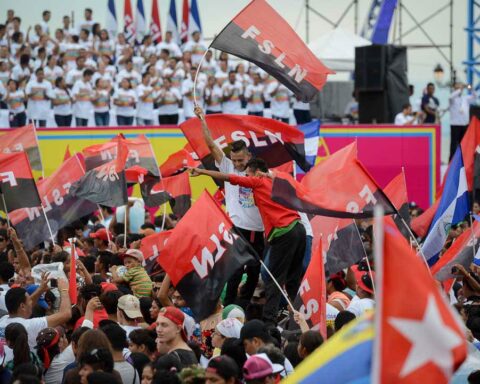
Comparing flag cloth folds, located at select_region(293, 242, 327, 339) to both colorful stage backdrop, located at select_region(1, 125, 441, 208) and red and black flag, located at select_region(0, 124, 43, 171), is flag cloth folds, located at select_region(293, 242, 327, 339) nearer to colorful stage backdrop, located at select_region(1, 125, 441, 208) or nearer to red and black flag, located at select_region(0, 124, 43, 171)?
red and black flag, located at select_region(0, 124, 43, 171)

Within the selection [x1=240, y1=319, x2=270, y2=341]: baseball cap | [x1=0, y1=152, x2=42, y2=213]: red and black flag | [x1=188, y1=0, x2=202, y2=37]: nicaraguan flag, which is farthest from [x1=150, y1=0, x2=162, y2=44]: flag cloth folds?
[x1=240, y1=319, x2=270, y2=341]: baseball cap

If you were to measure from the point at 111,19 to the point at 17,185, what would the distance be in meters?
18.1

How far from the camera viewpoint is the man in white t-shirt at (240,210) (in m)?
11.3

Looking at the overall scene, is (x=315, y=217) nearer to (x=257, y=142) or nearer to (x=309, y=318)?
(x=257, y=142)

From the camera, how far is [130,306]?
31.2 ft

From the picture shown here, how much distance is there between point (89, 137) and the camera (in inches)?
885

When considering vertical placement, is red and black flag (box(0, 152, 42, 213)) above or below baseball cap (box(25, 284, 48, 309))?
above

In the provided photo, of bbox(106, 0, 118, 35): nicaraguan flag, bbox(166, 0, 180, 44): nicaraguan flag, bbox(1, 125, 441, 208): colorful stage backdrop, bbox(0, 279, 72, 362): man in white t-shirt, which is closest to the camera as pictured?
bbox(0, 279, 72, 362): man in white t-shirt

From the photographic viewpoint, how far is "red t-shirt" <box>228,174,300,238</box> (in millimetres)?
10742

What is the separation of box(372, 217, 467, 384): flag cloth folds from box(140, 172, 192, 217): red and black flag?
384 inches

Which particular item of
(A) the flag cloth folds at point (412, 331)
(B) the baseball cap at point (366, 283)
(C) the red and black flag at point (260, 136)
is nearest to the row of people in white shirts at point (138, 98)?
(C) the red and black flag at point (260, 136)

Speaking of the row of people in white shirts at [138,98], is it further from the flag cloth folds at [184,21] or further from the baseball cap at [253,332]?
the baseball cap at [253,332]

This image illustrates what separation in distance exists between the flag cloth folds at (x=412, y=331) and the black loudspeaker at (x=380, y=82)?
18348 mm

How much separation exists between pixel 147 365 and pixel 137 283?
364cm
